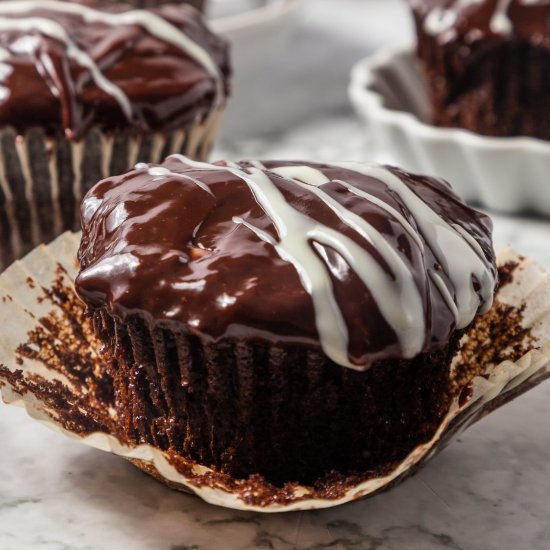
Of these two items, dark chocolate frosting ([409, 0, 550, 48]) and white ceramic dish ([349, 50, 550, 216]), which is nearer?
white ceramic dish ([349, 50, 550, 216])

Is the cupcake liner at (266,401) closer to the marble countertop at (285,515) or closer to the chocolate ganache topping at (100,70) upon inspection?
the marble countertop at (285,515)

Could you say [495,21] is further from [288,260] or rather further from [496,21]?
[288,260]

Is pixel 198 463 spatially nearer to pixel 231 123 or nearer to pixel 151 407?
pixel 151 407

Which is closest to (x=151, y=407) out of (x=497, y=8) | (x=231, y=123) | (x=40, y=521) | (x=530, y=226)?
(x=40, y=521)

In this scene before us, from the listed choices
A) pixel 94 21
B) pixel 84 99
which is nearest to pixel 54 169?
pixel 84 99

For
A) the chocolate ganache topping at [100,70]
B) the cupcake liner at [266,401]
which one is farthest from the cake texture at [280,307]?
the chocolate ganache topping at [100,70]

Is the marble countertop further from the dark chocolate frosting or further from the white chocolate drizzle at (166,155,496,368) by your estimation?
the dark chocolate frosting

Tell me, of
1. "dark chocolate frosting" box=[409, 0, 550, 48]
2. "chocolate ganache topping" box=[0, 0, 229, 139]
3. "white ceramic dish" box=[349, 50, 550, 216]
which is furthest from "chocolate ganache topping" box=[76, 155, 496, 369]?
"dark chocolate frosting" box=[409, 0, 550, 48]

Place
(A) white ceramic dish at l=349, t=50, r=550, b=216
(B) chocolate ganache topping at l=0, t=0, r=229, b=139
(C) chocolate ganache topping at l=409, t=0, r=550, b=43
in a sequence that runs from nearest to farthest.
Answer: (B) chocolate ganache topping at l=0, t=0, r=229, b=139 → (A) white ceramic dish at l=349, t=50, r=550, b=216 → (C) chocolate ganache topping at l=409, t=0, r=550, b=43
